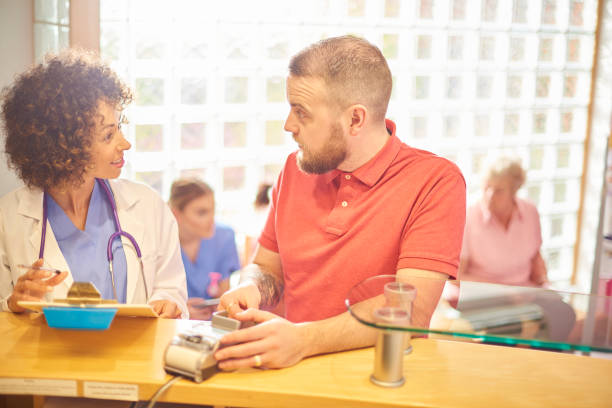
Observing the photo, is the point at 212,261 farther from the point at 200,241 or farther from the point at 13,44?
the point at 13,44

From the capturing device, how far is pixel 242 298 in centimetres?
174

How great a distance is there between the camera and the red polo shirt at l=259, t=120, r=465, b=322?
5.55ft

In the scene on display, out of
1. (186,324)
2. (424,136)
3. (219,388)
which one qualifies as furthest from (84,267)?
(424,136)

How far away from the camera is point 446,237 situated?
5.45 feet

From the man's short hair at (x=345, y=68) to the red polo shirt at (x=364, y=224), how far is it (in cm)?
21

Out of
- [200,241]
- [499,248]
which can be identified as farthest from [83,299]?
[499,248]

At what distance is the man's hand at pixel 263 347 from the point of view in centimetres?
131

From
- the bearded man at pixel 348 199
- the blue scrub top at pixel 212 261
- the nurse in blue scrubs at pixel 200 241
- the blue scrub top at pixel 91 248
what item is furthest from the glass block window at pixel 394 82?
the bearded man at pixel 348 199

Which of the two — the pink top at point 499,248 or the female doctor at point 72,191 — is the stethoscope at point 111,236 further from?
the pink top at point 499,248

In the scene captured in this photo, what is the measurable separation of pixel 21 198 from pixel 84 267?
1.03ft

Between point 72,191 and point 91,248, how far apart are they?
213 millimetres

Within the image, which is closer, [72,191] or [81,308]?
[81,308]

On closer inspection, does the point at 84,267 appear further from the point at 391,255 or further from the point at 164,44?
the point at 164,44

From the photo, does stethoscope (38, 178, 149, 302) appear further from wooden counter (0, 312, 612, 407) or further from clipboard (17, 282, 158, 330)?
clipboard (17, 282, 158, 330)
